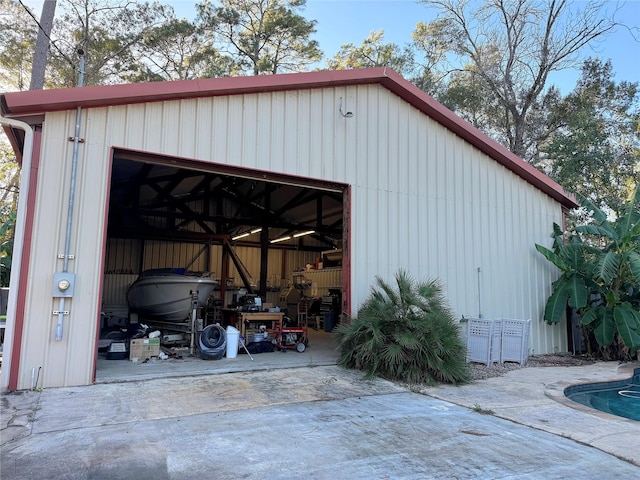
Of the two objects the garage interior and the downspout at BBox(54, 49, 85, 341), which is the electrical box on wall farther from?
the garage interior

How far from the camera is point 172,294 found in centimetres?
929

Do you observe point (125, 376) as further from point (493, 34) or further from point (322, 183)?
point (493, 34)

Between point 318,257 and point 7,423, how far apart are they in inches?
587

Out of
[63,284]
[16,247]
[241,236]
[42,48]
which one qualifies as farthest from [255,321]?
[42,48]

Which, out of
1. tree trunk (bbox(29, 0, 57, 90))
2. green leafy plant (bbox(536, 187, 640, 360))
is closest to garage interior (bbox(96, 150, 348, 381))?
tree trunk (bbox(29, 0, 57, 90))

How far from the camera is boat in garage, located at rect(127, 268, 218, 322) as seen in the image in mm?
9155

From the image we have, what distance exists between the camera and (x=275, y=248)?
17656 mm

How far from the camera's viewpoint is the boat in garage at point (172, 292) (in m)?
9.15

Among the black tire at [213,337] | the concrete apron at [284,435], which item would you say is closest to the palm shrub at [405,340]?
the concrete apron at [284,435]

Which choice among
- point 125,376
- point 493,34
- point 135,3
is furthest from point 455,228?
point 135,3

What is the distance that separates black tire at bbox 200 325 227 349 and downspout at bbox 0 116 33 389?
2.80 metres

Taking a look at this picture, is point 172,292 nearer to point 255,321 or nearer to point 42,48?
point 255,321

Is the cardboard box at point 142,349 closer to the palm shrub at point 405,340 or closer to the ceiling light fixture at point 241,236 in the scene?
the palm shrub at point 405,340

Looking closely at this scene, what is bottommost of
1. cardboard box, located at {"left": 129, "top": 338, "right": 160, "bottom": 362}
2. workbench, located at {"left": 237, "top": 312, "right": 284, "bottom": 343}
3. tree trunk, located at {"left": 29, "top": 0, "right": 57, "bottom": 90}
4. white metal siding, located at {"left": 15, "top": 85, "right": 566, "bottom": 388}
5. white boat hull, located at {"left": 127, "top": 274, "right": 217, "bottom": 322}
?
cardboard box, located at {"left": 129, "top": 338, "right": 160, "bottom": 362}
